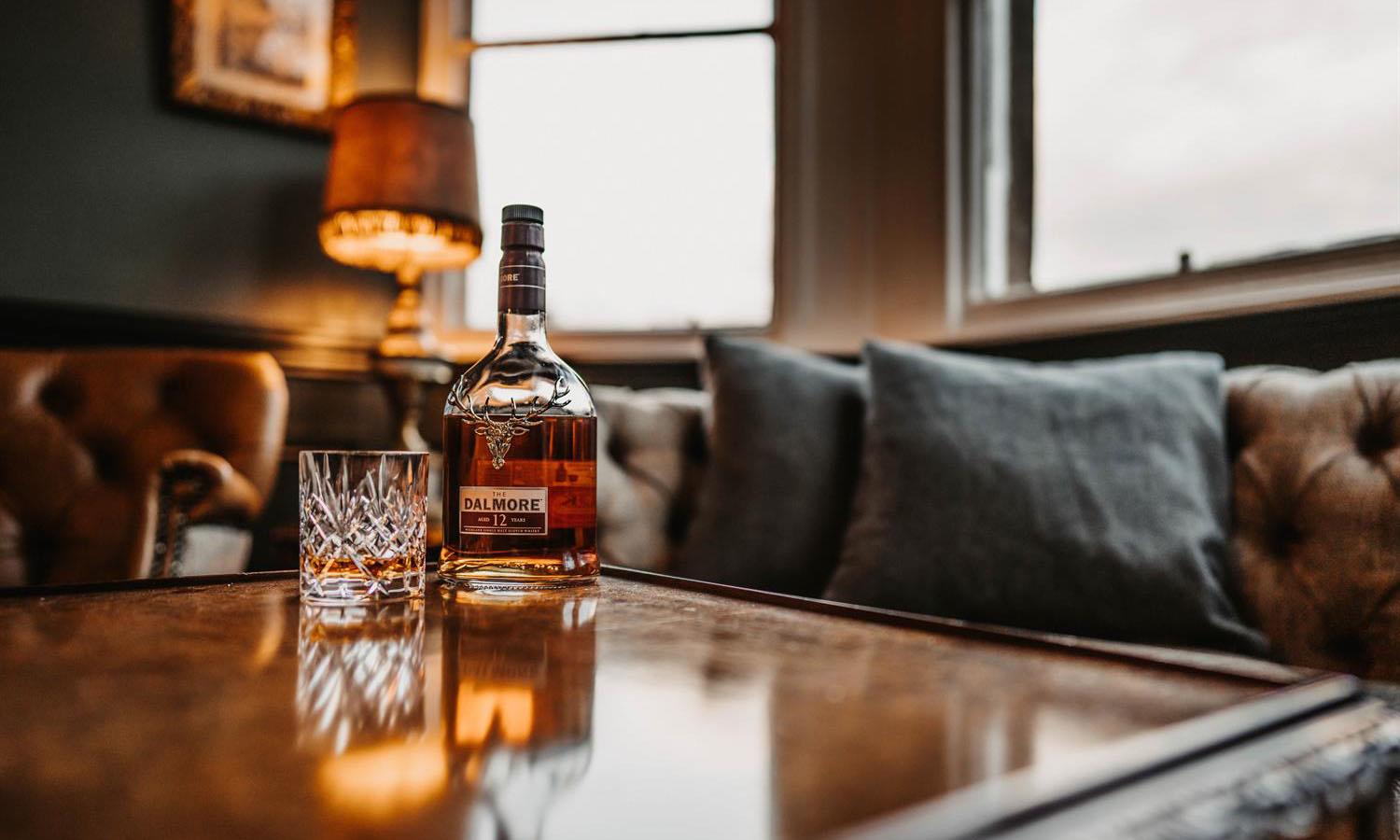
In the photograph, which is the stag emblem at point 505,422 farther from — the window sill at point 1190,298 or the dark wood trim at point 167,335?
the dark wood trim at point 167,335

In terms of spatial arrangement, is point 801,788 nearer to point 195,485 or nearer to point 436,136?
point 195,485

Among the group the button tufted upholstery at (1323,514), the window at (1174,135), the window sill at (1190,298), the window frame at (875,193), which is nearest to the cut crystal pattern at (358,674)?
the button tufted upholstery at (1323,514)

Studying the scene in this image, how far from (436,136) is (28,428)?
936 millimetres

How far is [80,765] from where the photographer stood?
33cm

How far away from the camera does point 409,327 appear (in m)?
2.15

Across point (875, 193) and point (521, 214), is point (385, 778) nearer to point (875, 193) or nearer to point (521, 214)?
point (521, 214)

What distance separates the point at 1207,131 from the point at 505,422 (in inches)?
61.6

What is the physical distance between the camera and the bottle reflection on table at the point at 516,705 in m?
0.30

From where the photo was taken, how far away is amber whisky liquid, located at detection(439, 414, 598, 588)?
2.30ft

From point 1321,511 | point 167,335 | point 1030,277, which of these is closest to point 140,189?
point 167,335

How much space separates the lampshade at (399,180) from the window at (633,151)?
11.8 inches

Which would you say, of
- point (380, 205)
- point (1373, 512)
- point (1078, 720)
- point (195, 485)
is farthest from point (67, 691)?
point (380, 205)

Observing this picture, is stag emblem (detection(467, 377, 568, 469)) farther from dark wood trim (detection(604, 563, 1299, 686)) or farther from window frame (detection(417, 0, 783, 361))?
A: window frame (detection(417, 0, 783, 361))

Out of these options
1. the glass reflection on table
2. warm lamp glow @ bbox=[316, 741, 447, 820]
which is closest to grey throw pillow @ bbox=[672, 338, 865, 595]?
the glass reflection on table
